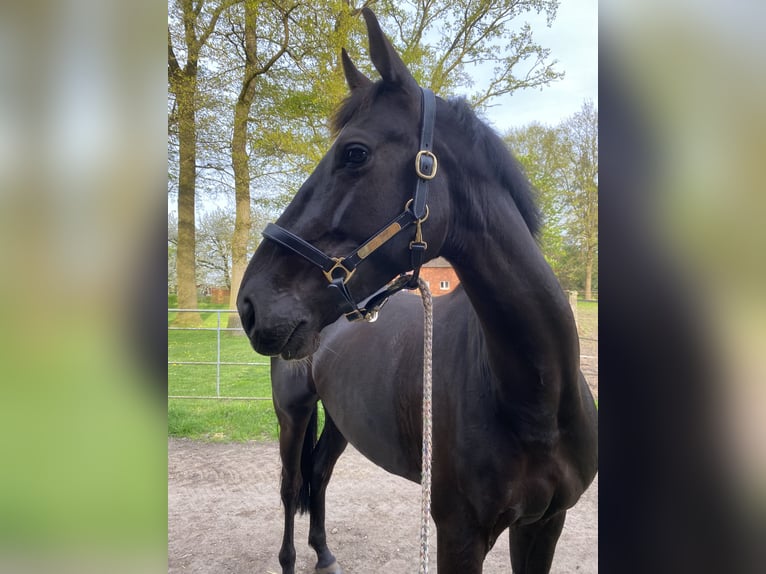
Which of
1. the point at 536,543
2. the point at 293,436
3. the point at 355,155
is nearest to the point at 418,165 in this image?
the point at 355,155

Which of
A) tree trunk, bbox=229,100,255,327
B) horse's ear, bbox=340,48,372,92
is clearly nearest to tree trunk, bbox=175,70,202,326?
tree trunk, bbox=229,100,255,327

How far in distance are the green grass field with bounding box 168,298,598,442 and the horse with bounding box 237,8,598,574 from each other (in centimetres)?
464

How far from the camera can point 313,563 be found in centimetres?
322

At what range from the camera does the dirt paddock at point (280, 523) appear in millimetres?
3133

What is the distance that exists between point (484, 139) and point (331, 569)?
3.00 metres

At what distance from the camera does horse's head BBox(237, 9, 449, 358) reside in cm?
121

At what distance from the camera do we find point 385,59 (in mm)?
1299

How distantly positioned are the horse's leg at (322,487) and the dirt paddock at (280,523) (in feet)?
0.42

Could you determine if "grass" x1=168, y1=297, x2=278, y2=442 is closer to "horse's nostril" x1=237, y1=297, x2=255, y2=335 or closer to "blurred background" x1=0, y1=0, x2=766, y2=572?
"horse's nostril" x1=237, y1=297, x2=255, y2=335

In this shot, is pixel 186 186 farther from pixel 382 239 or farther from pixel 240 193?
pixel 382 239

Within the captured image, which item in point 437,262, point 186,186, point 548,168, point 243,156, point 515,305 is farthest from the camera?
point 243,156
